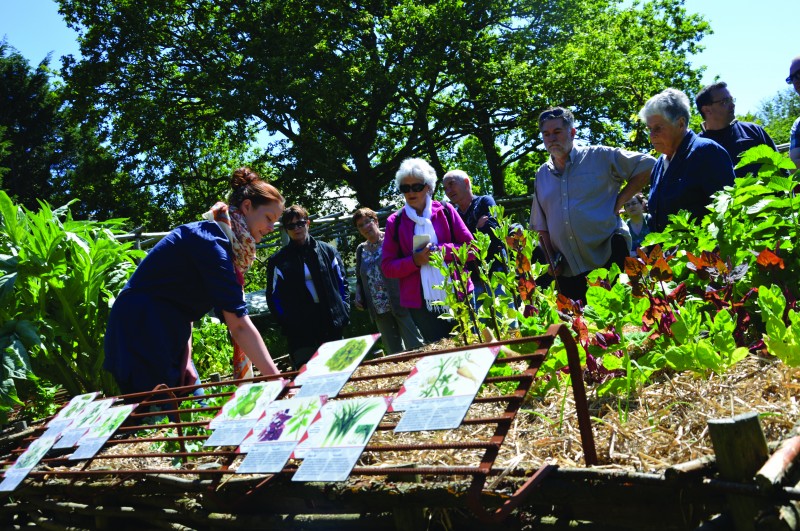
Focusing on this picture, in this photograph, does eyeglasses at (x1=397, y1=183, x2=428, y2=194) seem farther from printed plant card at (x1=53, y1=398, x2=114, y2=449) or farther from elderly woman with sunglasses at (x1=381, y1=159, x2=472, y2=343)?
printed plant card at (x1=53, y1=398, x2=114, y2=449)

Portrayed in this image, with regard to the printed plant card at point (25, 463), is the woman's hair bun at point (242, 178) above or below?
above

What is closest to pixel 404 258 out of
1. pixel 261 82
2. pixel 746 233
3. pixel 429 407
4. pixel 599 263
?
pixel 599 263

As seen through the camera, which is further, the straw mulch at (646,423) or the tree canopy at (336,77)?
Answer: the tree canopy at (336,77)

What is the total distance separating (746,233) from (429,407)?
1453mm

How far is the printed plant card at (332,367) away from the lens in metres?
1.85

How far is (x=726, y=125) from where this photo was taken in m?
4.48

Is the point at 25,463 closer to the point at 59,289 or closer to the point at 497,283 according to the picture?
the point at 497,283

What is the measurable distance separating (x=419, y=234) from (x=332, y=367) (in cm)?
243

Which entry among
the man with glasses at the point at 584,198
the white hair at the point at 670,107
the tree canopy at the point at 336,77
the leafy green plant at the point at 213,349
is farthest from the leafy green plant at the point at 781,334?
the tree canopy at the point at 336,77

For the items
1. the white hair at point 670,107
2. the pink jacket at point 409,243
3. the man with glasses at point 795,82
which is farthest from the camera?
the pink jacket at point 409,243

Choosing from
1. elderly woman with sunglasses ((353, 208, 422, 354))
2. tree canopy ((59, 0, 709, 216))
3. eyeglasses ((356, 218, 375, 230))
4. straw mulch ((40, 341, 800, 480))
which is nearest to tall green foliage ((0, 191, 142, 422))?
eyeglasses ((356, 218, 375, 230))

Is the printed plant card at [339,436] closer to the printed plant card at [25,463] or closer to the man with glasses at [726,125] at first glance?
the printed plant card at [25,463]

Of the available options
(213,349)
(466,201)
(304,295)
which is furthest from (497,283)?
(213,349)

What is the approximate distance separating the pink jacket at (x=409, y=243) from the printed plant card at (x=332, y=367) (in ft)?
7.65
